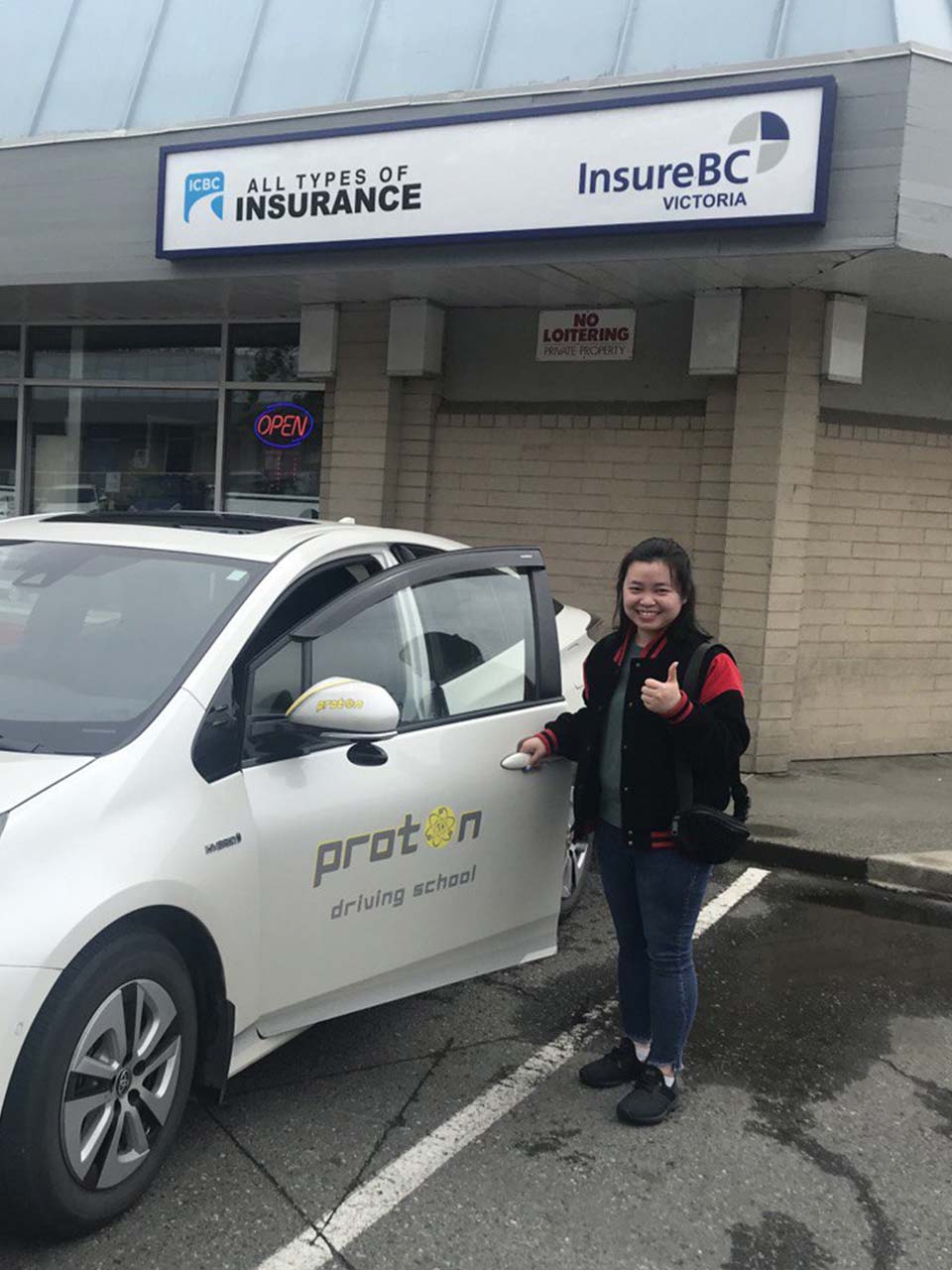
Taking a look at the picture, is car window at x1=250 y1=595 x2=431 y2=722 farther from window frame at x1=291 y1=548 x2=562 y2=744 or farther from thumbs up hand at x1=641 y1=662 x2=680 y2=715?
thumbs up hand at x1=641 y1=662 x2=680 y2=715

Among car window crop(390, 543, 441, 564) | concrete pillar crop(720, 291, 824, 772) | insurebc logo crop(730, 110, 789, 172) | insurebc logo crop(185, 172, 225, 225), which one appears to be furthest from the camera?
insurebc logo crop(185, 172, 225, 225)

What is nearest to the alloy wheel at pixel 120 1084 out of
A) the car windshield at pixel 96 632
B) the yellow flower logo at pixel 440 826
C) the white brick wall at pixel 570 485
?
the car windshield at pixel 96 632

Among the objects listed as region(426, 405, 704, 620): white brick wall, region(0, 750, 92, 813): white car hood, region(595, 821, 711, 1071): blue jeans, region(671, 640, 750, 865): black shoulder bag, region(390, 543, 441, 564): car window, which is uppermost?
region(426, 405, 704, 620): white brick wall

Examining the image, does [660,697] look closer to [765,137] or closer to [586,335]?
[765,137]

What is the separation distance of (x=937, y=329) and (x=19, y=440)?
8.30 m

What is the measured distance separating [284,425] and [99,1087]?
829 centimetres

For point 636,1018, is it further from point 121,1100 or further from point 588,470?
point 588,470

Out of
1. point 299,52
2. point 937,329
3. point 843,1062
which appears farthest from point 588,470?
point 843,1062

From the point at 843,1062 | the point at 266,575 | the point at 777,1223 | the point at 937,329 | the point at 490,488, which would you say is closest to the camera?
the point at 777,1223

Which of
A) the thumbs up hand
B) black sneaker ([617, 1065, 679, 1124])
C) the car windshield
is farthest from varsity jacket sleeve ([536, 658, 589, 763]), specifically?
the car windshield

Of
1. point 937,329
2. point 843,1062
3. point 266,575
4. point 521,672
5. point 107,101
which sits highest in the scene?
point 107,101

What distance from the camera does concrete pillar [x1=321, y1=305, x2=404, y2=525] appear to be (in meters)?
9.82

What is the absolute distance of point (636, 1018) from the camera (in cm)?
396

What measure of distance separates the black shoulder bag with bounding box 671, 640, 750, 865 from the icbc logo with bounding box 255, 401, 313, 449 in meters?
7.38
